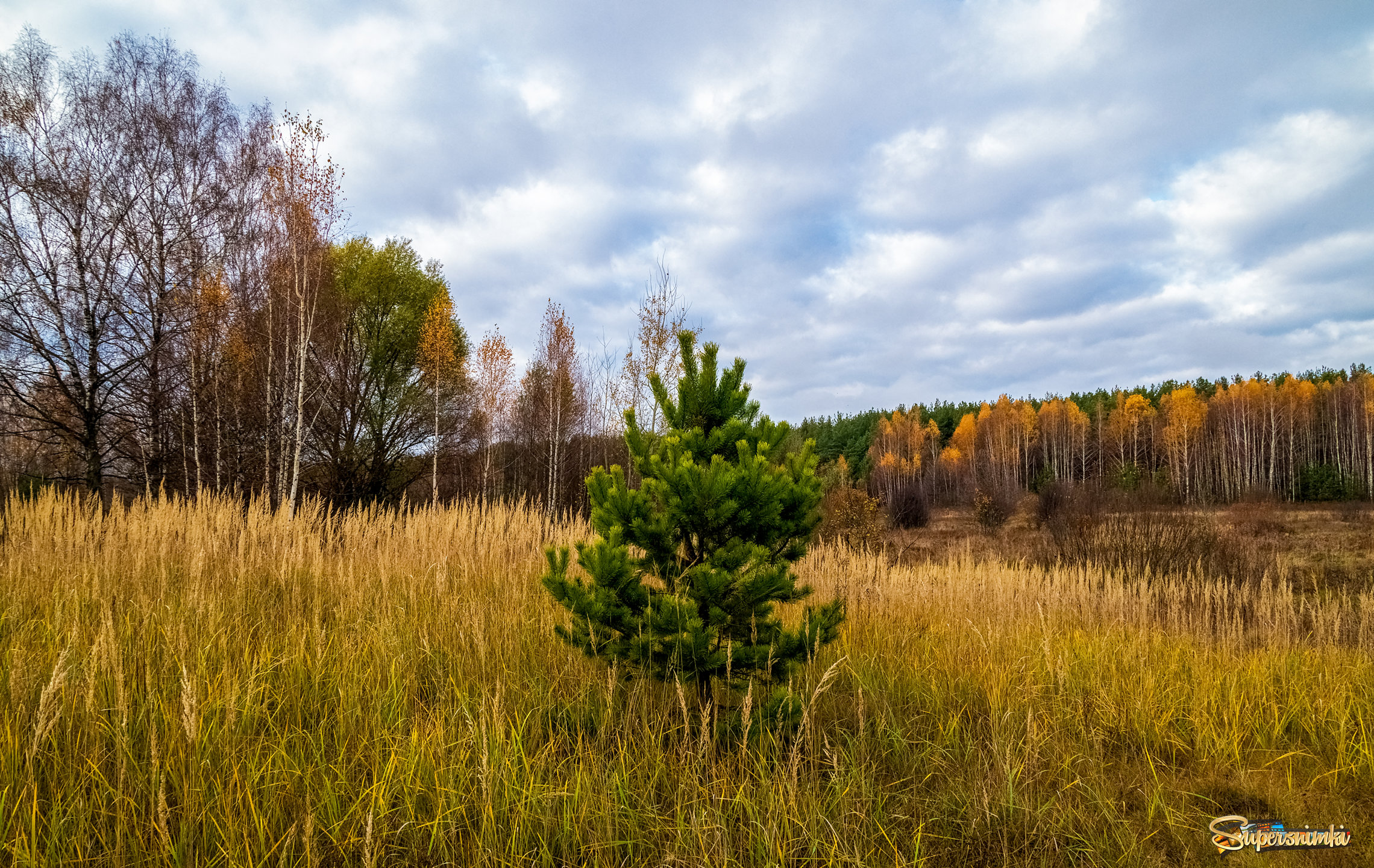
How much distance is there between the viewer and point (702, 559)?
3.06 metres

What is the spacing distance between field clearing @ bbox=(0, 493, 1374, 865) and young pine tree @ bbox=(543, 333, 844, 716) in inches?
10.3

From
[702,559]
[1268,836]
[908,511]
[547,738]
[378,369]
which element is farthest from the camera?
[908,511]

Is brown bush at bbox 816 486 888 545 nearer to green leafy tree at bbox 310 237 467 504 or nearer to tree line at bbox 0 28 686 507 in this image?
tree line at bbox 0 28 686 507

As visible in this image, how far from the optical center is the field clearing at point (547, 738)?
1.97m

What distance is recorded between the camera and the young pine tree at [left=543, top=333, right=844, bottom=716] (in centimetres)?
273

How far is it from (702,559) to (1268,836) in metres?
2.75

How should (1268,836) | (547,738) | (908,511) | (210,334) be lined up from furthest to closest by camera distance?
(908,511), (210,334), (547,738), (1268,836)

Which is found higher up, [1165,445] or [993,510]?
[1165,445]

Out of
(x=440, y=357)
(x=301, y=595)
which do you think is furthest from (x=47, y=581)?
(x=440, y=357)

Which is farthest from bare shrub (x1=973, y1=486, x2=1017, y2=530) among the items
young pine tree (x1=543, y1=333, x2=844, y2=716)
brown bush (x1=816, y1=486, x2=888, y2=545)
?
young pine tree (x1=543, y1=333, x2=844, y2=716)

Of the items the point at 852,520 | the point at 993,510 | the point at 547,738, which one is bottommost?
the point at 993,510

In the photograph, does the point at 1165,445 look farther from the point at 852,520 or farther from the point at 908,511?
the point at 852,520

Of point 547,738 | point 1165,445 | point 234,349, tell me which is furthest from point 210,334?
point 1165,445

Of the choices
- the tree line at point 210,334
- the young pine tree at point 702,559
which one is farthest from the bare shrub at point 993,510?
the young pine tree at point 702,559
